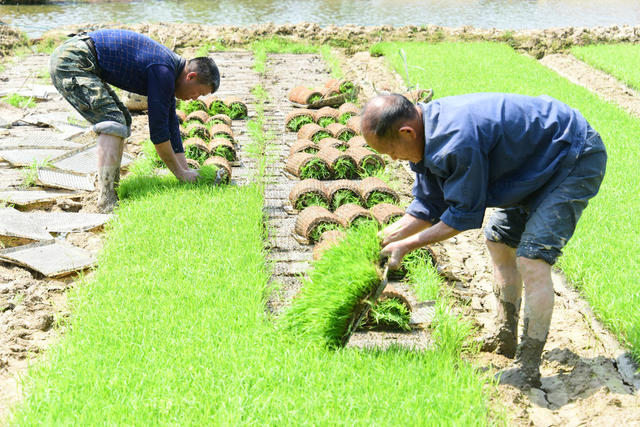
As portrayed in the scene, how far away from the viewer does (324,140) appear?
7273 mm

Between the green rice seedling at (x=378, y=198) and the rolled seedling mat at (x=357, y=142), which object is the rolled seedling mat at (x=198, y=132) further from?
the green rice seedling at (x=378, y=198)

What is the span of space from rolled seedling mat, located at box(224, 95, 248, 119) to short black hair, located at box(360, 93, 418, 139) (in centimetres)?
594

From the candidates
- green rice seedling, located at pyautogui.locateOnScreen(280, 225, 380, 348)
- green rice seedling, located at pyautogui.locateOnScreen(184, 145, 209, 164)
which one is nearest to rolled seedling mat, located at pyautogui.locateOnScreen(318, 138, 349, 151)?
green rice seedling, located at pyautogui.locateOnScreen(184, 145, 209, 164)

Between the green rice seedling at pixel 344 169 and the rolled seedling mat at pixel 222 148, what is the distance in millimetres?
1183

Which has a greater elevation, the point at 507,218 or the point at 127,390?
the point at 507,218

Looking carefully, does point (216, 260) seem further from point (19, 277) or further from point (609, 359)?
point (609, 359)

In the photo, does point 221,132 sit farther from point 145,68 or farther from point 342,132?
point 145,68

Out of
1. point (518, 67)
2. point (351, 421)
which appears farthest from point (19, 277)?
point (518, 67)

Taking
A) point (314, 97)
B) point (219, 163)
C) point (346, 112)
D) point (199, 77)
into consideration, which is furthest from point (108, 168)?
point (314, 97)

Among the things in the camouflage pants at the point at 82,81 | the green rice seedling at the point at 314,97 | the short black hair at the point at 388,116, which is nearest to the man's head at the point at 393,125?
the short black hair at the point at 388,116

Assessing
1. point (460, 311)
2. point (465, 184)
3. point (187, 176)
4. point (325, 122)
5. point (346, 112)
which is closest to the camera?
point (465, 184)

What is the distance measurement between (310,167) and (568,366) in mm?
3570

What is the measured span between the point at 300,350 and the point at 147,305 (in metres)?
1.04

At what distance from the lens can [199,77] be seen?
5555mm
